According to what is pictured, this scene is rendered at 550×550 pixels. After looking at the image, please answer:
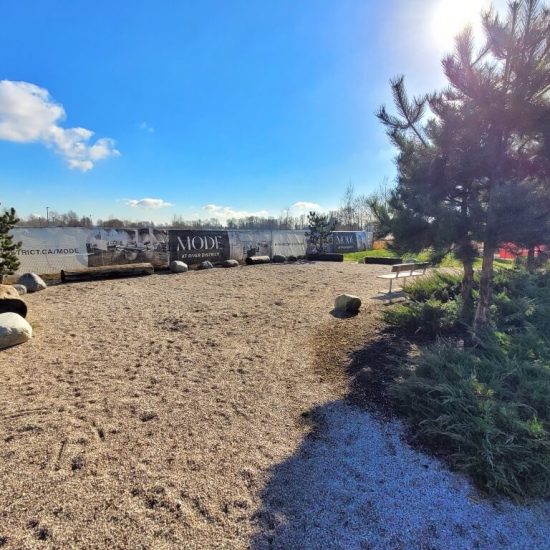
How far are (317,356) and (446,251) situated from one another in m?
2.16

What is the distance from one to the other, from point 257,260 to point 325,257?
14.2 feet

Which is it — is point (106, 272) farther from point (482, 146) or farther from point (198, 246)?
point (482, 146)

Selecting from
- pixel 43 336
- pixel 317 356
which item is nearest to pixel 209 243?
pixel 43 336

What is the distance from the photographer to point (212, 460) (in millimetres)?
2223

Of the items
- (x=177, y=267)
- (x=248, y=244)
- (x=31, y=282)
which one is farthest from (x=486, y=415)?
(x=248, y=244)

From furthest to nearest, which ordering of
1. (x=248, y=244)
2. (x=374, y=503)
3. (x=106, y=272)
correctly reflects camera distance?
(x=248, y=244) < (x=106, y=272) < (x=374, y=503)

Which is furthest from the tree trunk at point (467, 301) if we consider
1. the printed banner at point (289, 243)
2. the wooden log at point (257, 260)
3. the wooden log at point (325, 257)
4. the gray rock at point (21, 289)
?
the printed banner at point (289, 243)

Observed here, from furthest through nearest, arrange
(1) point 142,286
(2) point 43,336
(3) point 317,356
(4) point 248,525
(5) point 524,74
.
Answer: (1) point 142,286 < (2) point 43,336 < (3) point 317,356 < (5) point 524,74 < (4) point 248,525

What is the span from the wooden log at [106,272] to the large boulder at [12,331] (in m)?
5.25

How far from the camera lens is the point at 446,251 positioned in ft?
13.8

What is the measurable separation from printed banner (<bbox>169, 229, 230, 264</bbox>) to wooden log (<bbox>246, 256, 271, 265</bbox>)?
39.8 inches

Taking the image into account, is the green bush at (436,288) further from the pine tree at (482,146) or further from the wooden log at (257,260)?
the wooden log at (257,260)

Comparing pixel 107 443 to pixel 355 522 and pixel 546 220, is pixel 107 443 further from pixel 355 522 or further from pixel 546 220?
pixel 546 220

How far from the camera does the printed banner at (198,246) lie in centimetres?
1283
